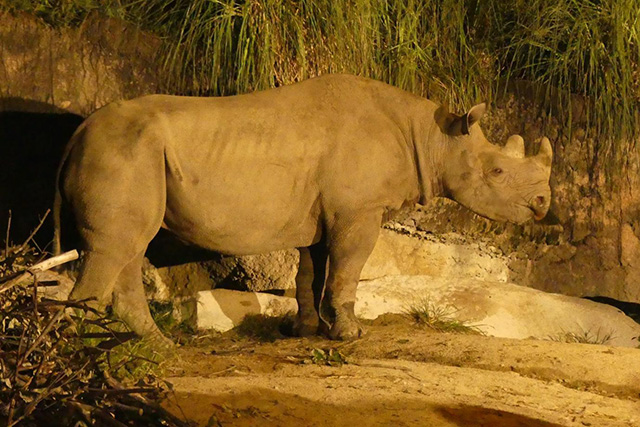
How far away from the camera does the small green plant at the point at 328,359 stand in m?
5.53

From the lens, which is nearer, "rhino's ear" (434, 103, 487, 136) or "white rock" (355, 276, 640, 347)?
"rhino's ear" (434, 103, 487, 136)

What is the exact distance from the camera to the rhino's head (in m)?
6.61

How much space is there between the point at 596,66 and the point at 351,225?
3.04m

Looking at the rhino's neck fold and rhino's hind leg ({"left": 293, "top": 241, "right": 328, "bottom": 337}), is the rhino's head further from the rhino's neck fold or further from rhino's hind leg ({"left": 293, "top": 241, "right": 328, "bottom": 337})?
rhino's hind leg ({"left": 293, "top": 241, "right": 328, "bottom": 337})

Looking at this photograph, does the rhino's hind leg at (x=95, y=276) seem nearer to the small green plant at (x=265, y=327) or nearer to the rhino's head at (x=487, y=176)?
the small green plant at (x=265, y=327)

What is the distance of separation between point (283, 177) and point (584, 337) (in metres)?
2.83

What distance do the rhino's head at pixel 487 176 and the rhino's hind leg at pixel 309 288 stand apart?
97cm

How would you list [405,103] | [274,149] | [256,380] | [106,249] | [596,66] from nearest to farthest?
[256,380] < [106,249] < [274,149] < [405,103] < [596,66]

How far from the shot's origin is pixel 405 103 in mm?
6594

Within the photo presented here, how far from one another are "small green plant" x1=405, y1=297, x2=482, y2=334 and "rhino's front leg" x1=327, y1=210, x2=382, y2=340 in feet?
3.38

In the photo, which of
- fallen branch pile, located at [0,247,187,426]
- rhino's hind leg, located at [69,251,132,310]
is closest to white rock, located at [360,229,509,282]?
rhino's hind leg, located at [69,251,132,310]

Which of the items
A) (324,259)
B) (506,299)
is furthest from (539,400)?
(506,299)

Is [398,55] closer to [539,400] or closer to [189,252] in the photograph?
[189,252]

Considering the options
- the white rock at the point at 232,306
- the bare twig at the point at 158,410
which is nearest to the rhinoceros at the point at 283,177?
the white rock at the point at 232,306
